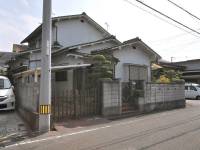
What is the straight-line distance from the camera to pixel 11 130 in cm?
902

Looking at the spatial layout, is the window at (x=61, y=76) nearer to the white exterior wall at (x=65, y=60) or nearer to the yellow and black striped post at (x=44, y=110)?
the white exterior wall at (x=65, y=60)

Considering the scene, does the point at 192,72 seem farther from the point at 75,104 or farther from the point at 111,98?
the point at 75,104

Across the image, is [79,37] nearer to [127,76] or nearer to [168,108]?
[127,76]

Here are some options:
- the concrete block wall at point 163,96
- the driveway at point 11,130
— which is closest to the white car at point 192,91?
the concrete block wall at point 163,96

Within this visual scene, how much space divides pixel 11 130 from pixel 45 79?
2.18 meters

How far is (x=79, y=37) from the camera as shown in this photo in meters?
22.1

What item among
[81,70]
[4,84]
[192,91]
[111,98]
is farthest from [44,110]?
[192,91]

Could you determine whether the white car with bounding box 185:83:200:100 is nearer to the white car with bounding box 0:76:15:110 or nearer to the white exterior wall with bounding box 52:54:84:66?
the white exterior wall with bounding box 52:54:84:66

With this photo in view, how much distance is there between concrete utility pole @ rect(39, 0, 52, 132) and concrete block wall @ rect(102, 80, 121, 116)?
3.70 metres

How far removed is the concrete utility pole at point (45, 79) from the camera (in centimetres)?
862

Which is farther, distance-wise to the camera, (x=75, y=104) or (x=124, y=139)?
(x=75, y=104)

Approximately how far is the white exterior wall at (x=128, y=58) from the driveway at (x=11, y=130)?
8.07 meters

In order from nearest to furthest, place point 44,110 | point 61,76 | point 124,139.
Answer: point 124,139, point 44,110, point 61,76

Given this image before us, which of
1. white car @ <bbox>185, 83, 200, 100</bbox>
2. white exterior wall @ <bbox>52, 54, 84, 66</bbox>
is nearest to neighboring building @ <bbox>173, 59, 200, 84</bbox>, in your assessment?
white car @ <bbox>185, 83, 200, 100</bbox>
